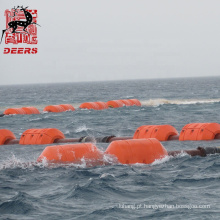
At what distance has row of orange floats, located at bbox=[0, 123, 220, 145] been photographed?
2230 centimetres

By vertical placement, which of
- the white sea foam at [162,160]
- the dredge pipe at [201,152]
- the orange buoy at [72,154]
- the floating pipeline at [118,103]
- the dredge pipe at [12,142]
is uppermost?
the floating pipeline at [118,103]

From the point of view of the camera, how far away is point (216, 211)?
10.2 m

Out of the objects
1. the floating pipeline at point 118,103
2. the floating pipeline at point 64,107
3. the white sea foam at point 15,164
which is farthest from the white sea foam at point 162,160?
the floating pipeline at point 118,103

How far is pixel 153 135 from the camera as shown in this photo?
2266 centimetres

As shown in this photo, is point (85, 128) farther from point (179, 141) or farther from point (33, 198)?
point (33, 198)

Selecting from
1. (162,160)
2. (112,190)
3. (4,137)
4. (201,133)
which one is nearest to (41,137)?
(4,137)

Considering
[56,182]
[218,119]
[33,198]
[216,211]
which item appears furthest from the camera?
[218,119]

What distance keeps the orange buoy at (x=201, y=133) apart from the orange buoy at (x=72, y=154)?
23.4 ft

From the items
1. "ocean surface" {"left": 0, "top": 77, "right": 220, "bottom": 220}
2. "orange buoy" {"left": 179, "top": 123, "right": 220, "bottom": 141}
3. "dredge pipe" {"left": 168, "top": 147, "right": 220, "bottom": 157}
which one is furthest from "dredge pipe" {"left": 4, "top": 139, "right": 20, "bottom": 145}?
"dredge pipe" {"left": 168, "top": 147, "right": 220, "bottom": 157}

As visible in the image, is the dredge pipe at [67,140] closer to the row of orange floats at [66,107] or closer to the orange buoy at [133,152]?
the orange buoy at [133,152]

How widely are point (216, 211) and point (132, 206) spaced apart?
5.75 feet

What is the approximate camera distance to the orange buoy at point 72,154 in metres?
15.8

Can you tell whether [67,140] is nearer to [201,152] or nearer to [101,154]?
[101,154]

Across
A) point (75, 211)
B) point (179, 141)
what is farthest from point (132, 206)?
point (179, 141)
